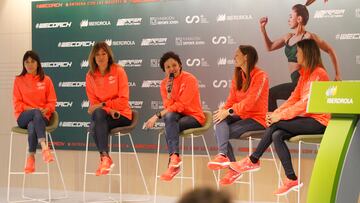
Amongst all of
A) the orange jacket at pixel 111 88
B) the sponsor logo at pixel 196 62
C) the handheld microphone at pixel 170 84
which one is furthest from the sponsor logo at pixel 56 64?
the handheld microphone at pixel 170 84

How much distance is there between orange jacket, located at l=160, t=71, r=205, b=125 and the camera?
18.7 feet

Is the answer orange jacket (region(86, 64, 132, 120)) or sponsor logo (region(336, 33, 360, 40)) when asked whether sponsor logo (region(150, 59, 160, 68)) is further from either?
sponsor logo (region(336, 33, 360, 40))

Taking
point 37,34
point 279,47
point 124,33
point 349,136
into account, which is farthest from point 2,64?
point 349,136

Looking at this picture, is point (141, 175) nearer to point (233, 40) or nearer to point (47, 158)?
point (47, 158)

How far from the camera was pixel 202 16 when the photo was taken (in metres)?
6.50

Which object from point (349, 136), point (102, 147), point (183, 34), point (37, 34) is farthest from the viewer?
point (37, 34)

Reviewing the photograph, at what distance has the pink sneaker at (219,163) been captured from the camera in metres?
5.19

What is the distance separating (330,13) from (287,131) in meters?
1.76

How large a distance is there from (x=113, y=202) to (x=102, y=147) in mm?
746

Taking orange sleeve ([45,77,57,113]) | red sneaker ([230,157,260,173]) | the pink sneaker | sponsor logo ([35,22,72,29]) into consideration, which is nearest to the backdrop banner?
sponsor logo ([35,22,72,29])

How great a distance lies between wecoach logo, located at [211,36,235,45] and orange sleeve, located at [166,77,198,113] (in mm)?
725

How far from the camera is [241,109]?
5359mm

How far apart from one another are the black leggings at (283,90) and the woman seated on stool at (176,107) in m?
0.79

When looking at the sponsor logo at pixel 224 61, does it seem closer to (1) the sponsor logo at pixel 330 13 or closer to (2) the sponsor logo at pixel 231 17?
(2) the sponsor logo at pixel 231 17
